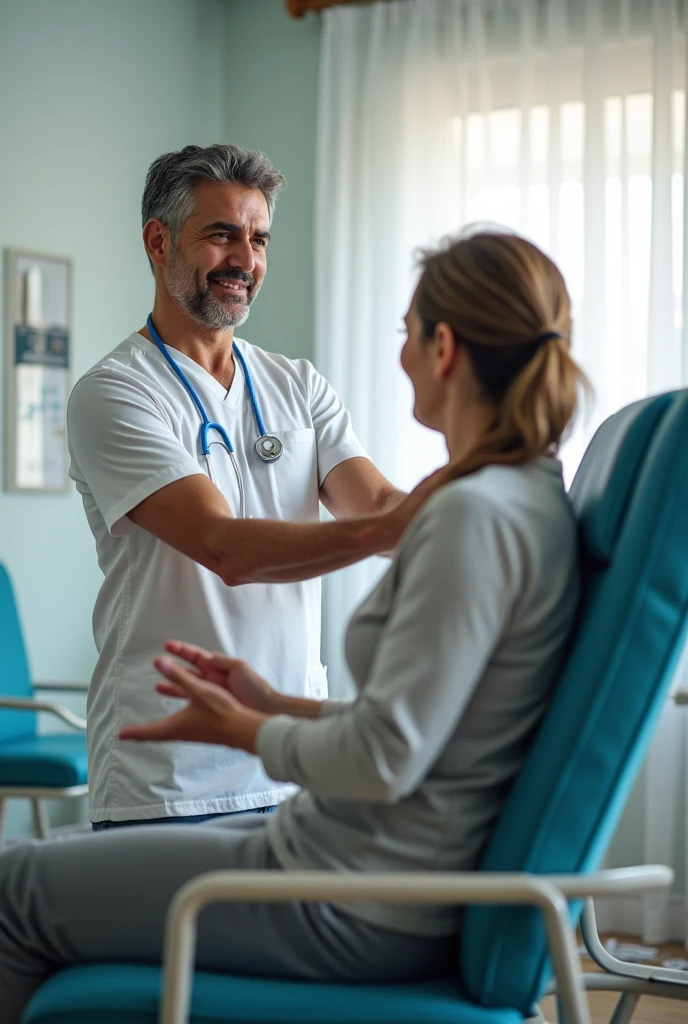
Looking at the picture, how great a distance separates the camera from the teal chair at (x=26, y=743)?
10.2 ft

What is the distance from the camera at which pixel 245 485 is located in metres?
2.01

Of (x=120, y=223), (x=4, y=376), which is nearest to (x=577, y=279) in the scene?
(x=120, y=223)

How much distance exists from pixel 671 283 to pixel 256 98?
69.3 inches

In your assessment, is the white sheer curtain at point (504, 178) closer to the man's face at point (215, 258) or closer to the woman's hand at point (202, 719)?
the man's face at point (215, 258)

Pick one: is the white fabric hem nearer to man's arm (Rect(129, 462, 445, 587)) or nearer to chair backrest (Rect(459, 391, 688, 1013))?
man's arm (Rect(129, 462, 445, 587))

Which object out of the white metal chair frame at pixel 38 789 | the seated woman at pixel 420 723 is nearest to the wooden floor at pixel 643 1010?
the white metal chair frame at pixel 38 789

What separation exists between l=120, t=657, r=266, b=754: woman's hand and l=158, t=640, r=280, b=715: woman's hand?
12 centimetres

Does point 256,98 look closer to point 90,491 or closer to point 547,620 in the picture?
point 90,491

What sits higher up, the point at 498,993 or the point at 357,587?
the point at 357,587

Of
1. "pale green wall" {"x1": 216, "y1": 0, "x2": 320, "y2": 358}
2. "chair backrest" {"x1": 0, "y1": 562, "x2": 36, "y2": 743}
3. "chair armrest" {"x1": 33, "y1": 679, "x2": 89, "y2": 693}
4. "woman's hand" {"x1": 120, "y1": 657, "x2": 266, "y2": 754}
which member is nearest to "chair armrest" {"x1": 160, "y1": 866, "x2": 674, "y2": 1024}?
"woman's hand" {"x1": 120, "y1": 657, "x2": 266, "y2": 754}

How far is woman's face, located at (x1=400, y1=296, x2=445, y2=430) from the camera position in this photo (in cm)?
139

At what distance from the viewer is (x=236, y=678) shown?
1424 mm

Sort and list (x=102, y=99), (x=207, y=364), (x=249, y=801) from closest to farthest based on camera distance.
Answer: (x=249, y=801)
(x=207, y=364)
(x=102, y=99)

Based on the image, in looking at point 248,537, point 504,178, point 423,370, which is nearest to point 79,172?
point 504,178
